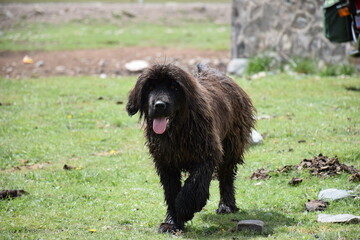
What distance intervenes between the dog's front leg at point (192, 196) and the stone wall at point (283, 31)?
1008 centimetres

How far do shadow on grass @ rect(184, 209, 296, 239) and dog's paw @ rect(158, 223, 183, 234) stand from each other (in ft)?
0.36

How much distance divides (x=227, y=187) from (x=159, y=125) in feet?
5.20

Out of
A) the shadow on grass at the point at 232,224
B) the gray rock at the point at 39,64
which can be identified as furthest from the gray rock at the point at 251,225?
the gray rock at the point at 39,64

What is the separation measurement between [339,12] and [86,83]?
6.17m

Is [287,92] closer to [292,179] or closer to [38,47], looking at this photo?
[292,179]

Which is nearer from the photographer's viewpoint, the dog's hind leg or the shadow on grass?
the shadow on grass

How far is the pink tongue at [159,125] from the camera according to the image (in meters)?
6.81

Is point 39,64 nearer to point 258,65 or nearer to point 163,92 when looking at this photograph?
point 258,65

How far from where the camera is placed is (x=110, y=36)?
938 inches

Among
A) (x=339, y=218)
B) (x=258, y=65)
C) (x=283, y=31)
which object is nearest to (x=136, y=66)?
(x=258, y=65)

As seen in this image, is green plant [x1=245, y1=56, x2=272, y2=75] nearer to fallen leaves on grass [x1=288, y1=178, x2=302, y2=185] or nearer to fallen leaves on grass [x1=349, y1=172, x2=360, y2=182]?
fallen leaves on grass [x1=288, y1=178, x2=302, y2=185]

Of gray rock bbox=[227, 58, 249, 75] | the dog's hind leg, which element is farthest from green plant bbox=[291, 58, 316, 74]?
the dog's hind leg

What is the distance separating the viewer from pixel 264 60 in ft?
55.5

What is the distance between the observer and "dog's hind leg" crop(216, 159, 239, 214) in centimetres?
788
